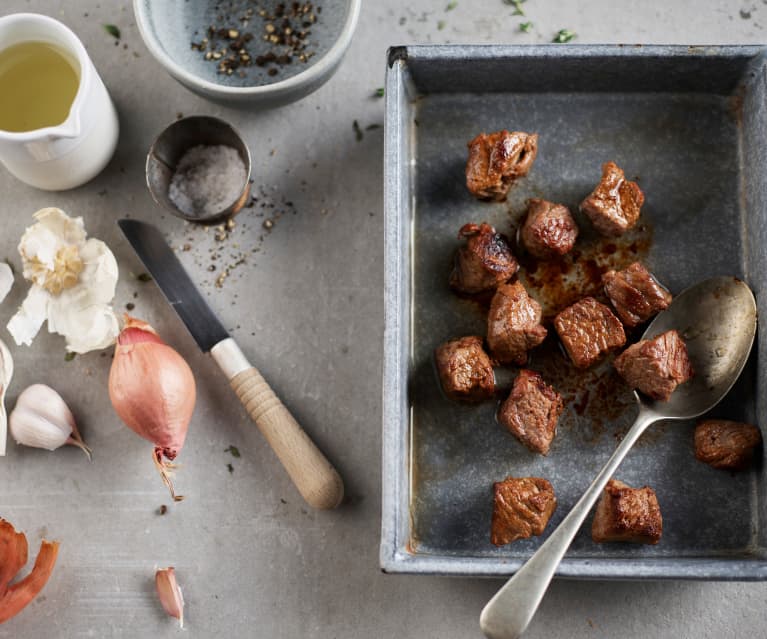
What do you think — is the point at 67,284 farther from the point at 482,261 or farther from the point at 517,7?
the point at 517,7

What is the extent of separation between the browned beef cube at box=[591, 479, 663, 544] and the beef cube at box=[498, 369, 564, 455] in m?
0.21

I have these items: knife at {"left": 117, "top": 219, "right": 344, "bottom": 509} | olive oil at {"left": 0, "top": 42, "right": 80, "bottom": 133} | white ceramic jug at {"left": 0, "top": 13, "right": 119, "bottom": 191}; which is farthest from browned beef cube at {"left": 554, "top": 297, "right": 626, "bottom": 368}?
olive oil at {"left": 0, "top": 42, "right": 80, "bottom": 133}

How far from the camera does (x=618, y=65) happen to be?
2.47 m

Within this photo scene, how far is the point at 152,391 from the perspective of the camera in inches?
95.5

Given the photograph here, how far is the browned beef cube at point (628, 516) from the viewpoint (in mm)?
2252

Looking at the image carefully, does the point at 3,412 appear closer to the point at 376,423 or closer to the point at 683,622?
the point at 376,423

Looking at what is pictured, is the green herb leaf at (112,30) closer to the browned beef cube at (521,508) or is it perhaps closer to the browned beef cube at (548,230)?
the browned beef cube at (548,230)

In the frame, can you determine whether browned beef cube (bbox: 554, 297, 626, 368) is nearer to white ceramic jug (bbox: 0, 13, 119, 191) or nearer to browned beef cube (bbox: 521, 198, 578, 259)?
browned beef cube (bbox: 521, 198, 578, 259)

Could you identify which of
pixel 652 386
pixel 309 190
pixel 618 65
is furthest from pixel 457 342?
pixel 618 65

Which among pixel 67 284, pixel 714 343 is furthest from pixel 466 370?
pixel 67 284

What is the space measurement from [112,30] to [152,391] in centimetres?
118

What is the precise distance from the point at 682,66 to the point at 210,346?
5.05 ft

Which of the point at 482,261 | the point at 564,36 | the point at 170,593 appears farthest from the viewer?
the point at 564,36

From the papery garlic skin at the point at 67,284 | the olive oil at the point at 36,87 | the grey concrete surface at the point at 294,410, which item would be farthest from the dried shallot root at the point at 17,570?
the olive oil at the point at 36,87
